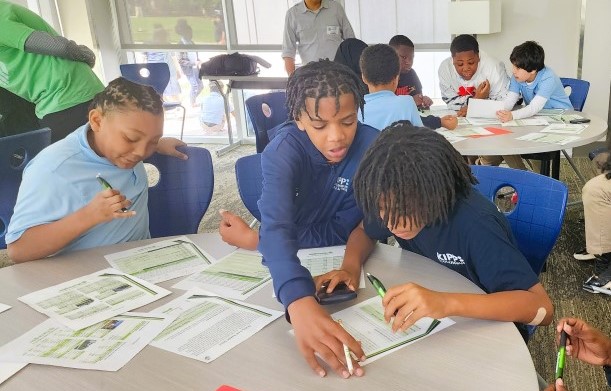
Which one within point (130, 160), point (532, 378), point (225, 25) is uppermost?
point (225, 25)

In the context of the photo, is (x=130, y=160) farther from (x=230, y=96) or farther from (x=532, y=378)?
(x=230, y=96)

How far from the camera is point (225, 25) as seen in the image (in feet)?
18.2

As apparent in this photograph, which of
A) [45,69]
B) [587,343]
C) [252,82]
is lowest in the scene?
[587,343]

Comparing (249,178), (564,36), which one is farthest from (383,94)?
(564,36)

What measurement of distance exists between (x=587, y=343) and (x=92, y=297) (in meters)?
1.12

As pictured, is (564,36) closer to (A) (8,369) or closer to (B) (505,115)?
(B) (505,115)

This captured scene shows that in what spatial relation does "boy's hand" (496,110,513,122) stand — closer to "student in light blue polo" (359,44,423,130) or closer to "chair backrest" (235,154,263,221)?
"student in light blue polo" (359,44,423,130)

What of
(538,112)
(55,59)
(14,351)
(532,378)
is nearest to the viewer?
(532,378)

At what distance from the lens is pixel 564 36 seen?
14.7 feet

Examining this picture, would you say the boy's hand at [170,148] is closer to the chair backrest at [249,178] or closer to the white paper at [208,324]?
the chair backrest at [249,178]

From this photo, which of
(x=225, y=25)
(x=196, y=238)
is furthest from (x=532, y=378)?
(x=225, y=25)

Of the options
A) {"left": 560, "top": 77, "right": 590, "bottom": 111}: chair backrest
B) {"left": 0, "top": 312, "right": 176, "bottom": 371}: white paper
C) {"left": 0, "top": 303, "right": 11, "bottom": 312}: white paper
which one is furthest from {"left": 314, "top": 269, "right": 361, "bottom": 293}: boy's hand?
{"left": 560, "top": 77, "right": 590, "bottom": 111}: chair backrest

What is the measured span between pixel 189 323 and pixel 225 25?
4.87 m

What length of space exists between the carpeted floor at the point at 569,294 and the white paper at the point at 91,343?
1497 millimetres
